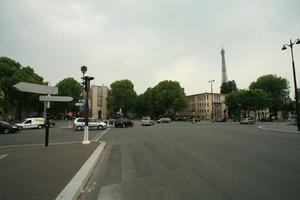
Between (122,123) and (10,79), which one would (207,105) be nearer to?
(122,123)

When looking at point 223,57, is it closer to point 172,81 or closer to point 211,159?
point 172,81

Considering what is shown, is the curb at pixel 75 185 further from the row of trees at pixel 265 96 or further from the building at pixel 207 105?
the building at pixel 207 105

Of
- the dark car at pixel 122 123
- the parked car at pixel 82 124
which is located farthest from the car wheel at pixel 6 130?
the dark car at pixel 122 123

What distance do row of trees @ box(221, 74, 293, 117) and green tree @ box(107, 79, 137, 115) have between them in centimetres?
4111

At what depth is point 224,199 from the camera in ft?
16.5

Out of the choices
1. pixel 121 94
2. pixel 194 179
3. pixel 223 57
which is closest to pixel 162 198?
pixel 194 179

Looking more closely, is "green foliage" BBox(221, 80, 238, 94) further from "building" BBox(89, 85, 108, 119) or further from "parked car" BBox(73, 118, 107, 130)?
"parked car" BBox(73, 118, 107, 130)

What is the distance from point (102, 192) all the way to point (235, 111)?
341ft

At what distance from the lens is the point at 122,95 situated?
354 feet

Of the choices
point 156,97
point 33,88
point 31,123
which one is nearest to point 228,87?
point 156,97

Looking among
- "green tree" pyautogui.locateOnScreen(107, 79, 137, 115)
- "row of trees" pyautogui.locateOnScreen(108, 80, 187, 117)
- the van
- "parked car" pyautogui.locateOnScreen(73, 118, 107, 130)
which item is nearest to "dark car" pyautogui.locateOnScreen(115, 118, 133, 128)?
"parked car" pyautogui.locateOnScreen(73, 118, 107, 130)

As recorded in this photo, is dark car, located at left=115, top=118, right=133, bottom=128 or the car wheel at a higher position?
dark car, located at left=115, top=118, right=133, bottom=128

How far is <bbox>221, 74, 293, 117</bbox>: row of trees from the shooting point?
267 feet

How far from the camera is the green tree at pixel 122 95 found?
355 ft
